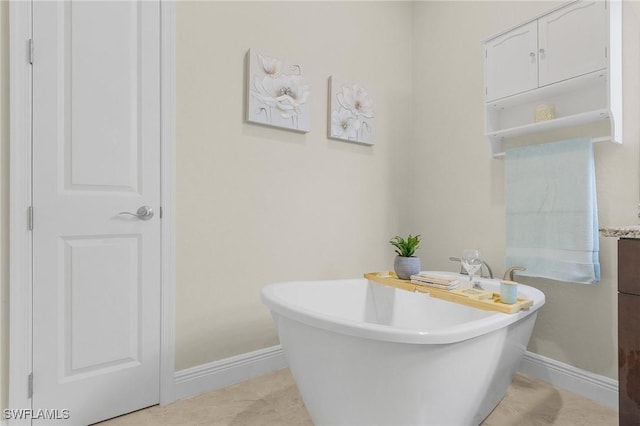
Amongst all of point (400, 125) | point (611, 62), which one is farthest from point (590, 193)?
point (400, 125)

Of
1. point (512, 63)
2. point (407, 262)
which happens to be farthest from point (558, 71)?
point (407, 262)

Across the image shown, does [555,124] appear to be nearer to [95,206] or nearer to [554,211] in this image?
[554,211]

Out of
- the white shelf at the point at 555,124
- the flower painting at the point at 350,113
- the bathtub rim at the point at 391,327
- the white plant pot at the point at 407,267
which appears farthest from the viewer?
the flower painting at the point at 350,113

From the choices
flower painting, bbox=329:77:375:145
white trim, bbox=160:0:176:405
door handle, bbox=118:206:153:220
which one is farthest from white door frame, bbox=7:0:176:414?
flower painting, bbox=329:77:375:145

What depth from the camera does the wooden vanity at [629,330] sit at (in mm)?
1108

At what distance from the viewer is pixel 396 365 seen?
108cm

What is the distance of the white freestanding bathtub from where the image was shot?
108 cm

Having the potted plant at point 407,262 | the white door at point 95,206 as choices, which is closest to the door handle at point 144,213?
the white door at point 95,206

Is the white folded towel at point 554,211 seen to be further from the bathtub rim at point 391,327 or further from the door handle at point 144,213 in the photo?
the door handle at point 144,213

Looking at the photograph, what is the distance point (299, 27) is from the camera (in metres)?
2.19

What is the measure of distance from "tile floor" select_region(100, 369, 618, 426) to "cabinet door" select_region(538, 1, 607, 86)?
64.2 inches

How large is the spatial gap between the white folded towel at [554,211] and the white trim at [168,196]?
6.15ft

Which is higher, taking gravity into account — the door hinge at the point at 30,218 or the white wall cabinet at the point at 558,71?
the white wall cabinet at the point at 558,71

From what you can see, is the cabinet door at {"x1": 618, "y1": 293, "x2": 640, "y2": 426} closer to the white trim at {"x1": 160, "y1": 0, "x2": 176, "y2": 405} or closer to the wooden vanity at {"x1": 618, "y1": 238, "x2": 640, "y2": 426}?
the wooden vanity at {"x1": 618, "y1": 238, "x2": 640, "y2": 426}
